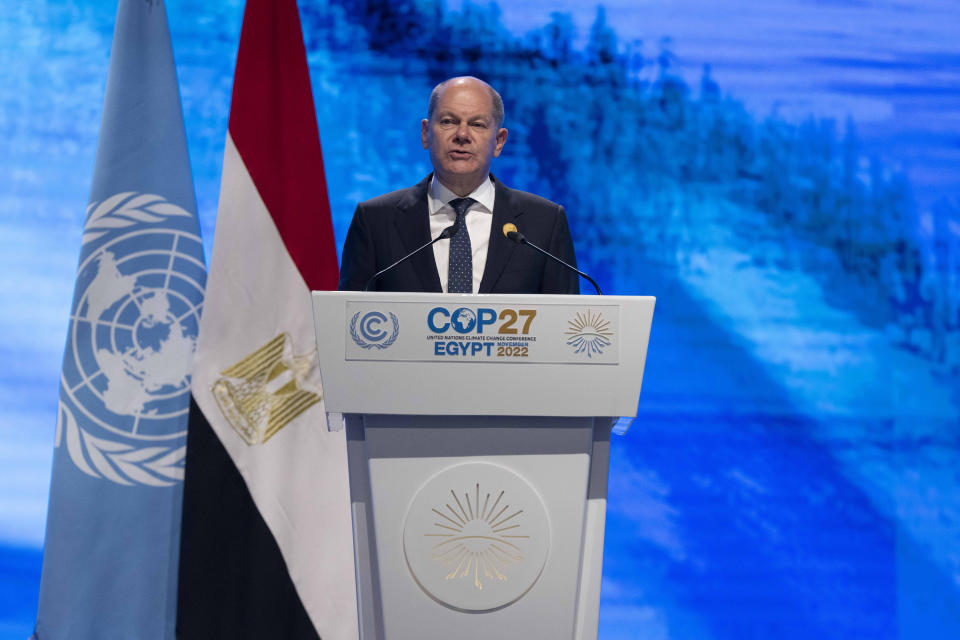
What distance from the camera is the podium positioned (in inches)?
51.2

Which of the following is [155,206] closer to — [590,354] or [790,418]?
[590,354]

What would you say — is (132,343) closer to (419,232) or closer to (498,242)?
(419,232)

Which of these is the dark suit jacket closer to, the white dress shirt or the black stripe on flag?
the white dress shirt

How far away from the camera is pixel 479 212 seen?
185 cm

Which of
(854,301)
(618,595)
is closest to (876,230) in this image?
(854,301)

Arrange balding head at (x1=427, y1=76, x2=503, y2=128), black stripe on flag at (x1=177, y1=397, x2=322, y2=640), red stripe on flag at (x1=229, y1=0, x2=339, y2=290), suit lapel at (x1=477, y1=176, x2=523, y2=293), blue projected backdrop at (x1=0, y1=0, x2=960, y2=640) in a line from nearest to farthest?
suit lapel at (x1=477, y1=176, x2=523, y2=293), balding head at (x1=427, y1=76, x2=503, y2=128), black stripe on flag at (x1=177, y1=397, x2=322, y2=640), red stripe on flag at (x1=229, y1=0, x2=339, y2=290), blue projected backdrop at (x1=0, y1=0, x2=960, y2=640)

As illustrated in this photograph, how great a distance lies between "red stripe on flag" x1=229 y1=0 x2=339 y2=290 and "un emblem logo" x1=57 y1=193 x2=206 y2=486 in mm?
316

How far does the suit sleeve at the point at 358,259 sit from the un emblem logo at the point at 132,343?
109cm

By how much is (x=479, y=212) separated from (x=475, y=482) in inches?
27.4

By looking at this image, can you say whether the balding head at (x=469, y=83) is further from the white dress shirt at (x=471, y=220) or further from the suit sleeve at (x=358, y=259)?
the suit sleeve at (x=358, y=259)

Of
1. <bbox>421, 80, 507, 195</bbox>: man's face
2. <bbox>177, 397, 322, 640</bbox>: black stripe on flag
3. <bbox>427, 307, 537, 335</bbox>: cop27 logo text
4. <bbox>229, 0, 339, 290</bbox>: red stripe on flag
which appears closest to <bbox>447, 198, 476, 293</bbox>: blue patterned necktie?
<bbox>421, 80, 507, 195</bbox>: man's face

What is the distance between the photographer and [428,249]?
177cm

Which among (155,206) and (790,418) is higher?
(155,206)

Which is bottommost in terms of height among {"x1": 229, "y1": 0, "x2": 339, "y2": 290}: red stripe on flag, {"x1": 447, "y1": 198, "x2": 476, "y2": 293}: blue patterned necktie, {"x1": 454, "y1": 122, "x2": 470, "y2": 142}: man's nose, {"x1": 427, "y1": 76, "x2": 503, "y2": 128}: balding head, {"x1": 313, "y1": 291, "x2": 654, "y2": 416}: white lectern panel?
{"x1": 313, "y1": 291, "x2": 654, "y2": 416}: white lectern panel
